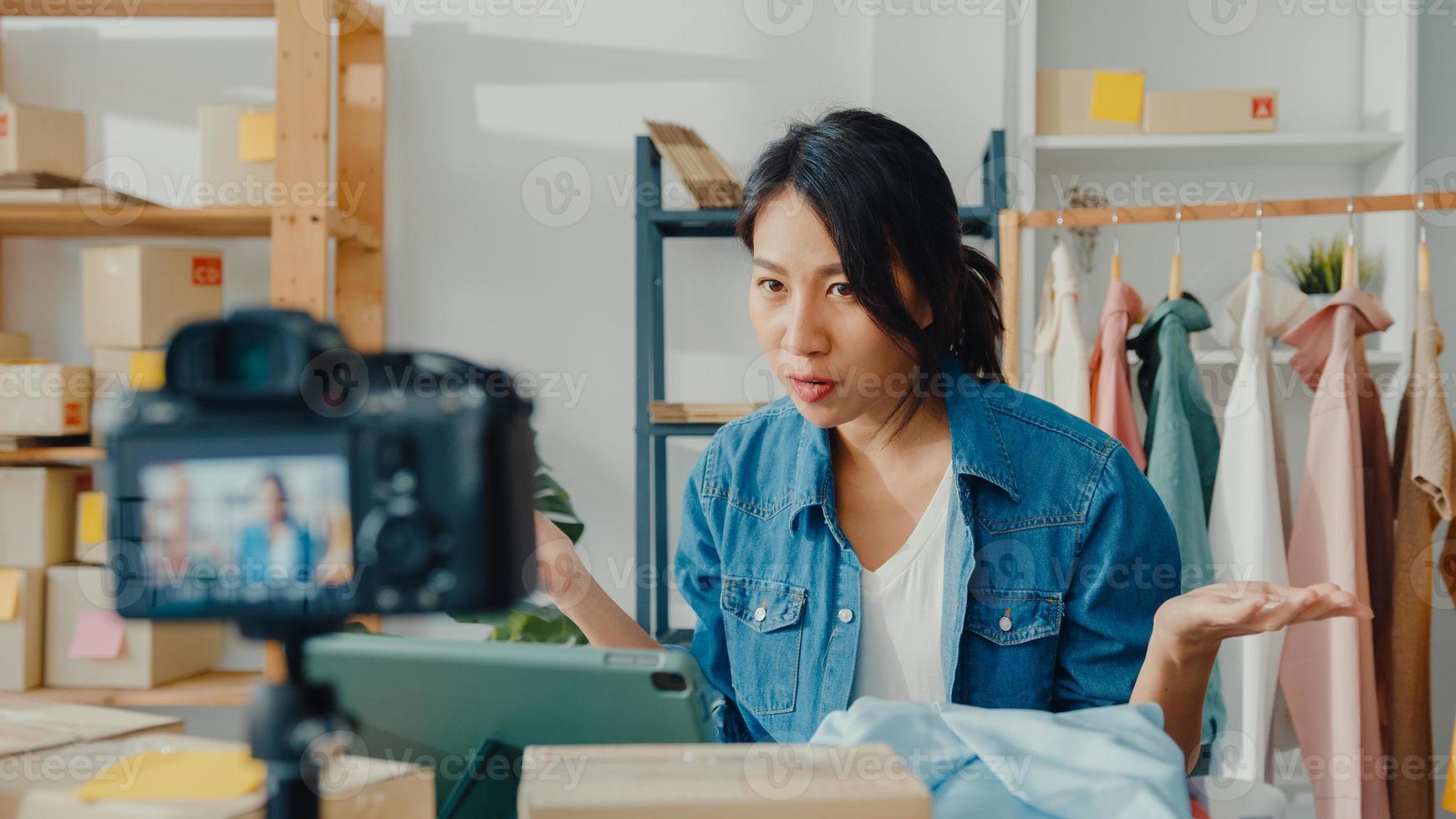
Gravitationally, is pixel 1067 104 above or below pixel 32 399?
above

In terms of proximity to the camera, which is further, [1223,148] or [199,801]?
[1223,148]

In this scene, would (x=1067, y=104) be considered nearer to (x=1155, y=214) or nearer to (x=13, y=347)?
(x=1155, y=214)

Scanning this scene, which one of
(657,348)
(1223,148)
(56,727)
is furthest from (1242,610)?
(1223,148)

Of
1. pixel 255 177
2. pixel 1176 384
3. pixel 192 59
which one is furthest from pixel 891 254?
pixel 192 59

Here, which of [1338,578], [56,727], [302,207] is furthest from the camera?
[302,207]

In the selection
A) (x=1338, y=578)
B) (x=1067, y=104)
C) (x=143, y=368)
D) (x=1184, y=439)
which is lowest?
(x=1338, y=578)

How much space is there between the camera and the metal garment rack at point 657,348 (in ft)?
6.55

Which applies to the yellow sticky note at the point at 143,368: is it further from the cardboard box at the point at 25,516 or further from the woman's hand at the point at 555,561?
the woman's hand at the point at 555,561

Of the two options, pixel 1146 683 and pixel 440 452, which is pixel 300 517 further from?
pixel 1146 683

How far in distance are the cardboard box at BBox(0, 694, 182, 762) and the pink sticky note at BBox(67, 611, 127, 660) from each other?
4.36ft

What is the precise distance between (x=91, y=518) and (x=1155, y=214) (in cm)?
206

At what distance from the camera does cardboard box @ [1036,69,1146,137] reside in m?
2.12

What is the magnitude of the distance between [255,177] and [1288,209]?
1.85 metres

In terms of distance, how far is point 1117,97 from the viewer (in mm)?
2111
